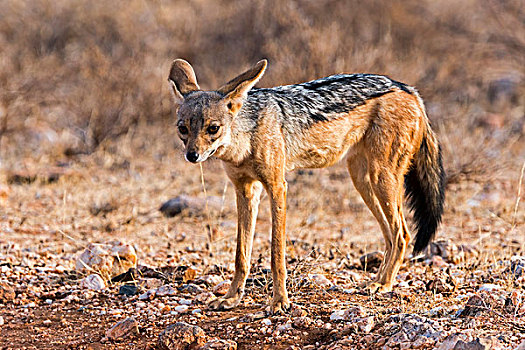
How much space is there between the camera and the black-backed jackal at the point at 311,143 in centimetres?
469

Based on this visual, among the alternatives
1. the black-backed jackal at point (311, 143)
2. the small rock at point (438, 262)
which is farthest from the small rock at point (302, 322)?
the small rock at point (438, 262)

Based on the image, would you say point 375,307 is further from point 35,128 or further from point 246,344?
point 35,128

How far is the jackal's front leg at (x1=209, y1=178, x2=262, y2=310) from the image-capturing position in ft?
16.4

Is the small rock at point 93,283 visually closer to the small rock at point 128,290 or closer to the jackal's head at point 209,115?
the small rock at point 128,290

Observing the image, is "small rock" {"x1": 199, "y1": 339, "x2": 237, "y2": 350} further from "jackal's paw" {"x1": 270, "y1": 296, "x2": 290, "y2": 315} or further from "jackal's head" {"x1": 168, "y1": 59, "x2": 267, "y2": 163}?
"jackal's head" {"x1": 168, "y1": 59, "x2": 267, "y2": 163}

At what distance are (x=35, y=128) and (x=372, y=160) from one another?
22.7 feet

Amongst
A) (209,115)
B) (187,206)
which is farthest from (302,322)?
(187,206)

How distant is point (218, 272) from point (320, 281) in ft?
3.11

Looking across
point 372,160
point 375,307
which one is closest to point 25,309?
point 375,307

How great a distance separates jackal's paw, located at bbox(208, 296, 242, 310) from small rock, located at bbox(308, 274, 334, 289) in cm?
71

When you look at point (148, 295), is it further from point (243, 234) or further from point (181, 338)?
point (181, 338)

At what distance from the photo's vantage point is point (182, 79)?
514cm

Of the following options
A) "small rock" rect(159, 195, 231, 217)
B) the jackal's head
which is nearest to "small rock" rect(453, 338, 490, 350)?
the jackal's head

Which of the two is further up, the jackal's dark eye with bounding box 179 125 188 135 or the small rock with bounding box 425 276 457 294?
the jackal's dark eye with bounding box 179 125 188 135
